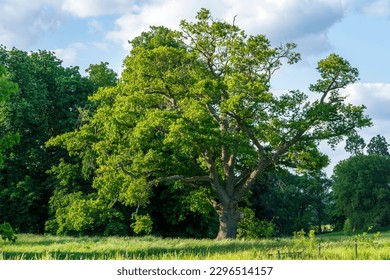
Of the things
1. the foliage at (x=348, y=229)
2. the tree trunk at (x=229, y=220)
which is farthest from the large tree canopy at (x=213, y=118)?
the foliage at (x=348, y=229)

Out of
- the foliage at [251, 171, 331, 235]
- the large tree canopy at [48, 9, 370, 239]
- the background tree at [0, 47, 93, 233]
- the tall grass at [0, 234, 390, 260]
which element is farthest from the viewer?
the foliage at [251, 171, 331, 235]

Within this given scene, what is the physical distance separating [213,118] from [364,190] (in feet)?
156

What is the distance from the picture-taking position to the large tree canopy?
33.8m

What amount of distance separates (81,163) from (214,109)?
12.1 m

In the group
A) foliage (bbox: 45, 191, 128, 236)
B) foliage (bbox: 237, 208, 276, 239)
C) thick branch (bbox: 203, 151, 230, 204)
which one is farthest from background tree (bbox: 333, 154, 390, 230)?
thick branch (bbox: 203, 151, 230, 204)

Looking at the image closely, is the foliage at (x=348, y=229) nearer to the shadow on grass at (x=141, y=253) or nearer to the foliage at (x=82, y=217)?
the foliage at (x=82, y=217)

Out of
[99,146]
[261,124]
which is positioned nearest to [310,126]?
[261,124]

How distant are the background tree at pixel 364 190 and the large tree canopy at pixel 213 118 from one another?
43.7m

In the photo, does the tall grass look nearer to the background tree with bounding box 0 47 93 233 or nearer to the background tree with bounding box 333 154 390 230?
the background tree with bounding box 0 47 93 233

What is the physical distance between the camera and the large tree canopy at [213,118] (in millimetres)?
33750

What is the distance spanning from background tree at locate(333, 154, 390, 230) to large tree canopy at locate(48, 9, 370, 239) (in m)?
43.7

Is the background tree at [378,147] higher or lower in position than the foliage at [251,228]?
higher

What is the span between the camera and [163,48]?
35.5m

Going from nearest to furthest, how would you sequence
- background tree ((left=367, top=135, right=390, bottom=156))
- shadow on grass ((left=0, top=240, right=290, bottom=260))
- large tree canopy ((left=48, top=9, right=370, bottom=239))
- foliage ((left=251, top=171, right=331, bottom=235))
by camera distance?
shadow on grass ((left=0, top=240, right=290, bottom=260)), large tree canopy ((left=48, top=9, right=370, bottom=239)), foliage ((left=251, top=171, right=331, bottom=235)), background tree ((left=367, top=135, right=390, bottom=156))
